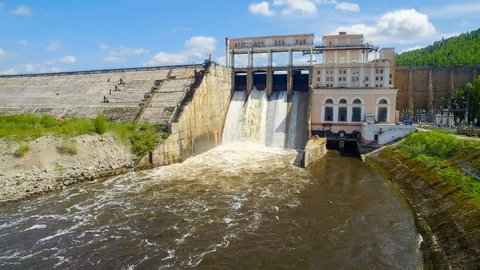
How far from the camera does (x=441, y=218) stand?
19484 millimetres

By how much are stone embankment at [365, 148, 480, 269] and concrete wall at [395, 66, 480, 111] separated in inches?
1293

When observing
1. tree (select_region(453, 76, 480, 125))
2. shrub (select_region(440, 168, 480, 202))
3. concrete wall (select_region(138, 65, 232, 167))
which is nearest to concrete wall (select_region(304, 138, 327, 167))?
concrete wall (select_region(138, 65, 232, 167))

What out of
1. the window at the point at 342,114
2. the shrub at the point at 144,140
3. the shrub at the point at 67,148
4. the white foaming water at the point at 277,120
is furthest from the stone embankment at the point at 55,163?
the window at the point at 342,114

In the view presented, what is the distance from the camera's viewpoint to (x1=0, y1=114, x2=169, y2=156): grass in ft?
107

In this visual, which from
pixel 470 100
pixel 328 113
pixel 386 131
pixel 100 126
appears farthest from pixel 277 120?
pixel 470 100

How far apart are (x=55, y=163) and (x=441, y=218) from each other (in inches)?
1102

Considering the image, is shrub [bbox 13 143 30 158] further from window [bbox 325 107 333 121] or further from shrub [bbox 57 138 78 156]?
window [bbox 325 107 333 121]

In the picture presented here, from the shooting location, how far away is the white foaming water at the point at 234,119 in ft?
155

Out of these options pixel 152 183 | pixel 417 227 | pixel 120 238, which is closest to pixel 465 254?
pixel 417 227

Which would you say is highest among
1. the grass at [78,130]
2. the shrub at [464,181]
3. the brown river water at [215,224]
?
the grass at [78,130]

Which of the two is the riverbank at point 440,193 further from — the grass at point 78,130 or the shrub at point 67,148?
the shrub at point 67,148

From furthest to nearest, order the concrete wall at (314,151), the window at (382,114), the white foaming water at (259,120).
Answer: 1. the white foaming water at (259,120)
2. the window at (382,114)
3. the concrete wall at (314,151)

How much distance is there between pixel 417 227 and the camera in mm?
20250

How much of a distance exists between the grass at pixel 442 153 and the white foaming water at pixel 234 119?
1965 centimetres
